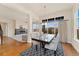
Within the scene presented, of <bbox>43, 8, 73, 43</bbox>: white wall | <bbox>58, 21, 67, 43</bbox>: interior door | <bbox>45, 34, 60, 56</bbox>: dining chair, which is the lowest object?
<bbox>45, 34, 60, 56</bbox>: dining chair

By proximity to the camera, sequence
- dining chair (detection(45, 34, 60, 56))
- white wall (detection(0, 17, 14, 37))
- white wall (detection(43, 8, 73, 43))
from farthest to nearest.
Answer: dining chair (detection(45, 34, 60, 56)) → white wall (detection(0, 17, 14, 37)) → white wall (detection(43, 8, 73, 43))

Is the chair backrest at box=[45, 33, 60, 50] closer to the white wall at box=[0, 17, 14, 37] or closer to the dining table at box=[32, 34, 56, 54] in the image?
the dining table at box=[32, 34, 56, 54]

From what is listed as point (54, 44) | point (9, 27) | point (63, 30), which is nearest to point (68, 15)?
point (63, 30)

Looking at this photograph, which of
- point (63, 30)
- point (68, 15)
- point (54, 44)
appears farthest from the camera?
point (54, 44)

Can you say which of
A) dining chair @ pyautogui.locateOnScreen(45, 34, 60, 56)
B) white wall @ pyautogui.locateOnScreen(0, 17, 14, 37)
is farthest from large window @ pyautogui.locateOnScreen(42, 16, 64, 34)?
white wall @ pyautogui.locateOnScreen(0, 17, 14, 37)

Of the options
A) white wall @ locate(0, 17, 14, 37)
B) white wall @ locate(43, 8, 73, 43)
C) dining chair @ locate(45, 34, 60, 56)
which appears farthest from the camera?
dining chair @ locate(45, 34, 60, 56)

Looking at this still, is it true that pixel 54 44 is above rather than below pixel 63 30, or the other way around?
below

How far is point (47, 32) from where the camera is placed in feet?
8.87

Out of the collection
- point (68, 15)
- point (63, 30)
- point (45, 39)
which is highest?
point (68, 15)

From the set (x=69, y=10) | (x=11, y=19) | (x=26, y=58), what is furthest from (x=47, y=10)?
(x=26, y=58)

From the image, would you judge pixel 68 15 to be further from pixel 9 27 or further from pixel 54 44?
pixel 9 27

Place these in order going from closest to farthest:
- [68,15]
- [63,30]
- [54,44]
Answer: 1. [68,15]
2. [63,30]
3. [54,44]

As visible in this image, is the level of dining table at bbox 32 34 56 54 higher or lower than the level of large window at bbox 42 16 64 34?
lower

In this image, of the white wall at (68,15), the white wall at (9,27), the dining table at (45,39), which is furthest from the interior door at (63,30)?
the white wall at (9,27)
